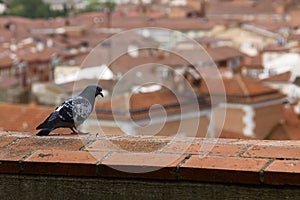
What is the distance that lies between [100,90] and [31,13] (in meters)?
80.2

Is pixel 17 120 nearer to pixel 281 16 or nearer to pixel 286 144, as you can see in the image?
pixel 286 144

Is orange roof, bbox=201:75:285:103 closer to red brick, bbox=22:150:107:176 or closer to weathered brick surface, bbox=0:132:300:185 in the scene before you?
weathered brick surface, bbox=0:132:300:185

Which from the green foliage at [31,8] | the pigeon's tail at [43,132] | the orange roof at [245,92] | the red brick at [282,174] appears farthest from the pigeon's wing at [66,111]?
the green foliage at [31,8]

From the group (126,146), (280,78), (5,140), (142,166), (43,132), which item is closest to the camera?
(142,166)

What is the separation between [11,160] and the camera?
2.29 m

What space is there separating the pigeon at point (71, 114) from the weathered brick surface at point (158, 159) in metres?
0.22

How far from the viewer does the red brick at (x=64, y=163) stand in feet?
7.24

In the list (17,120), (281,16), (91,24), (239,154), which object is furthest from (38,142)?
(281,16)

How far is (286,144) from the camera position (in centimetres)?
239

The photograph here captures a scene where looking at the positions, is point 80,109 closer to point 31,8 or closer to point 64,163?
point 64,163

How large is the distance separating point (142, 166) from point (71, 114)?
86 centimetres

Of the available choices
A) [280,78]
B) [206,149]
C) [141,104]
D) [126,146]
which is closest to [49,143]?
[126,146]

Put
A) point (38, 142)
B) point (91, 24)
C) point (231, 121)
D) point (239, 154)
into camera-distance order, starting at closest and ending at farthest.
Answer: point (239, 154)
point (38, 142)
point (231, 121)
point (91, 24)

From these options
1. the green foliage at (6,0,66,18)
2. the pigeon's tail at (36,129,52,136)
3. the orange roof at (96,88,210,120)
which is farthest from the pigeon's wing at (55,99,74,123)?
the green foliage at (6,0,66,18)
